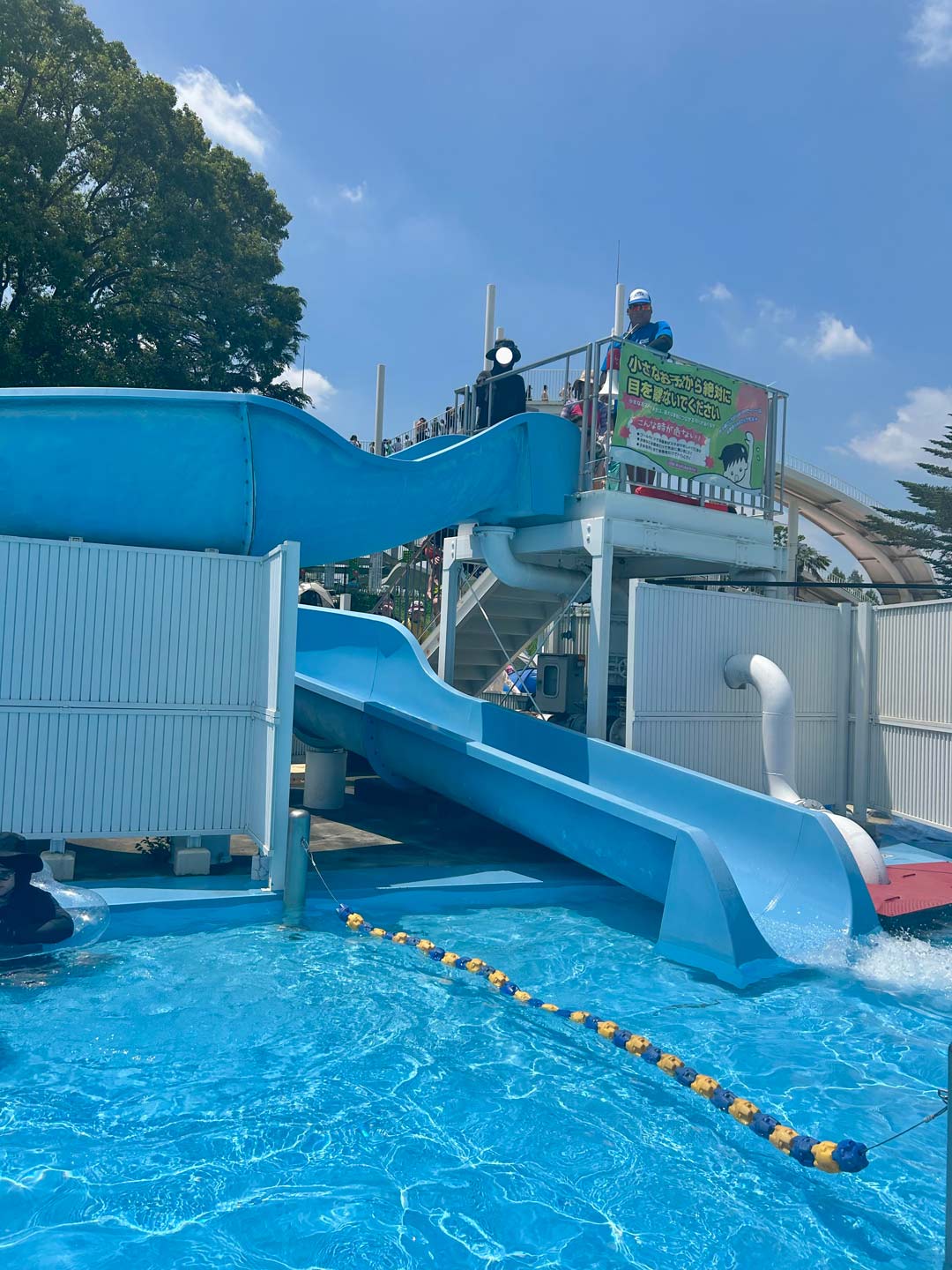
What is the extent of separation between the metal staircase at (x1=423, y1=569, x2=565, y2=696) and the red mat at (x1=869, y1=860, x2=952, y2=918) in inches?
241

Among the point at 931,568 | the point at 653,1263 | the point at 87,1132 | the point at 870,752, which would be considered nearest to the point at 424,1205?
the point at 653,1263

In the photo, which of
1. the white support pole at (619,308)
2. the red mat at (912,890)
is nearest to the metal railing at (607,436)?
the red mat at (912,890)

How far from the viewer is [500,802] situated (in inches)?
374

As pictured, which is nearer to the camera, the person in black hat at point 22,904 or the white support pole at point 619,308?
the person in black hat at point 22,904

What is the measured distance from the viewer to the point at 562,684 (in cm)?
1315

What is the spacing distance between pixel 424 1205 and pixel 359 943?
3.39 meters

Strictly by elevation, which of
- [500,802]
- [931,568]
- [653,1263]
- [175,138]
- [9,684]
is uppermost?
[175,138]

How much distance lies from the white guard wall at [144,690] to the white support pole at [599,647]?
3.95m

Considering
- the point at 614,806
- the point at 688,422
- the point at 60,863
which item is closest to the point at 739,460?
the point at 688,422

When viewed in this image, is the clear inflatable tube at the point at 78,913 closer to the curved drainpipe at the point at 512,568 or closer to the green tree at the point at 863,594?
the curved drainpipe at the point at 512,568

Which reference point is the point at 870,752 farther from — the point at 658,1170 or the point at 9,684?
the point at 9,684

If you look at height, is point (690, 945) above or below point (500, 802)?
below

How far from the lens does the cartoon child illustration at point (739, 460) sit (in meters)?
12.0

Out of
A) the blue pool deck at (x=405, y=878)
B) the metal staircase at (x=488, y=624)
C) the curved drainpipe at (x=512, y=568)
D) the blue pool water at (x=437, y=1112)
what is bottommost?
the blue pool water at (x=437, y=1112)
